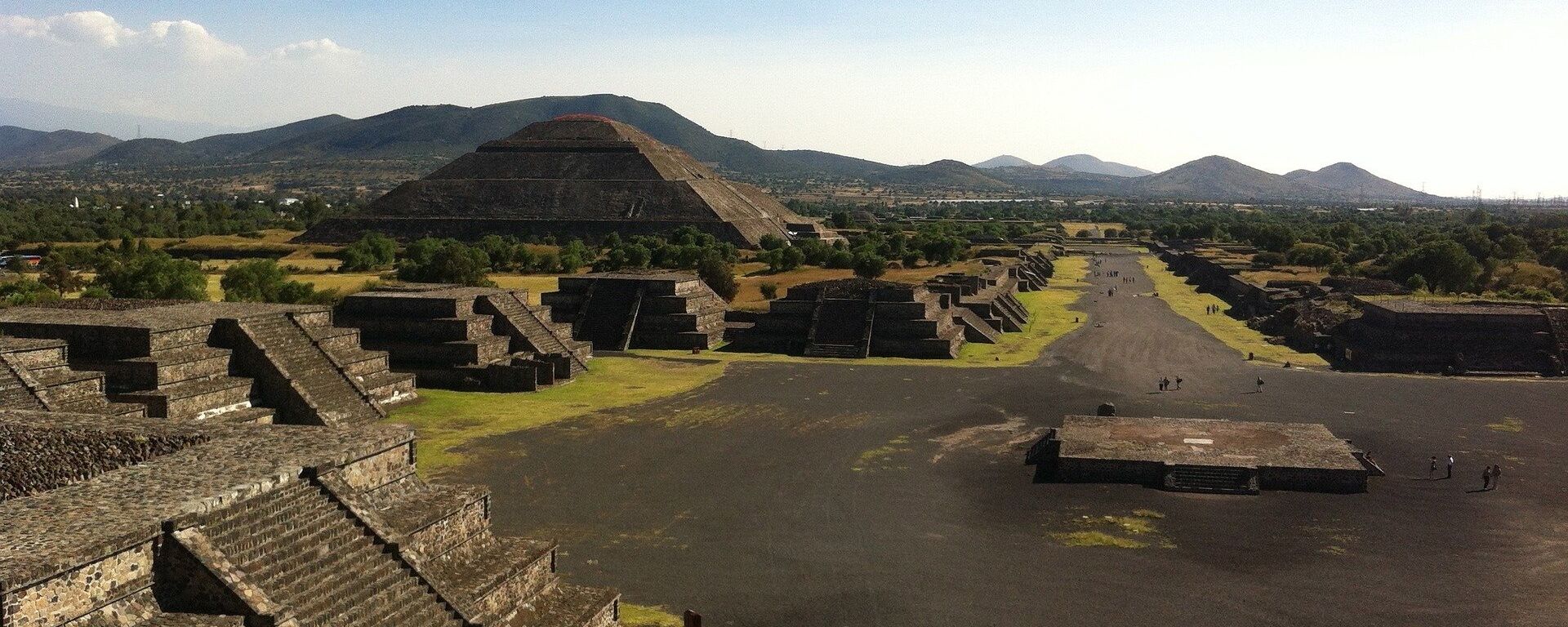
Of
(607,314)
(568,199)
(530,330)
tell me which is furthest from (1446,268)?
(568,199)

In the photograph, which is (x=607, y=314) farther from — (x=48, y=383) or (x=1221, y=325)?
(x=1221, y=325)

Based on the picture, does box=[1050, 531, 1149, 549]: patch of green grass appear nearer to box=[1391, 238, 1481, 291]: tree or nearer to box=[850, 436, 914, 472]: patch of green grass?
box=[850, 436, 914, 472]: patch of green grass

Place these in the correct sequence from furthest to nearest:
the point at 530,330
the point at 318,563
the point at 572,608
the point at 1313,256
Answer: the point at 1313,256, the point at 530,330, the point at 572,608, the point at 318,563

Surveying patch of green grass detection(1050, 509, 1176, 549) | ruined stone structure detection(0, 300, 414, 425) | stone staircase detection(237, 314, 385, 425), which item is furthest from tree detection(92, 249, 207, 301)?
patch of green grass detection(1050, 509, 1176, 549)

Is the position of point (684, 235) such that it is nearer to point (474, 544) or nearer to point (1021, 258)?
point (1021, 258)

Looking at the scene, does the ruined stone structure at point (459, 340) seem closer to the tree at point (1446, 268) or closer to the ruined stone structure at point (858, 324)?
the ruined stone structure at point (858, 324)

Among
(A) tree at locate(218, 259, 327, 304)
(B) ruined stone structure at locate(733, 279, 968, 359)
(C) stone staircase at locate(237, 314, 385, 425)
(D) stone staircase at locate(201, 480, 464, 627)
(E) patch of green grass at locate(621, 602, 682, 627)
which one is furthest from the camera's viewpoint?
(A) tree at locate(218, 259, 327, 304)

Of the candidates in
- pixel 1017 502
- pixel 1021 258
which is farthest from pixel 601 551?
pixel 1021 258
